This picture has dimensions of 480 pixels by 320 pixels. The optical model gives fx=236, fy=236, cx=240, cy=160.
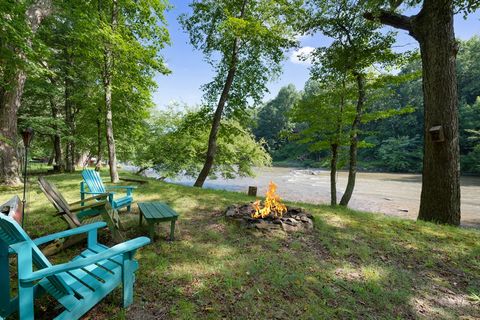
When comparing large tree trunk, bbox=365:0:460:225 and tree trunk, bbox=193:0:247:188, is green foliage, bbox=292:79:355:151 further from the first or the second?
tree trunk, bbox=193:0:247:188

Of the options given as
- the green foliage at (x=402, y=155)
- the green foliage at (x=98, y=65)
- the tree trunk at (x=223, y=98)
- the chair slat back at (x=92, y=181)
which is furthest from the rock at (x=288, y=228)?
the green foliage at (x=402, y=155)

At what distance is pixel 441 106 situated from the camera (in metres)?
5.00

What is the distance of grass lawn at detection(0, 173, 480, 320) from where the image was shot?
2322 millimetres

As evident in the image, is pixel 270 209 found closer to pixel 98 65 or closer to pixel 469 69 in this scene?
pixel 98 65

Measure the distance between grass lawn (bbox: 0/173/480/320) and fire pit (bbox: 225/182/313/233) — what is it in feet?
0.67

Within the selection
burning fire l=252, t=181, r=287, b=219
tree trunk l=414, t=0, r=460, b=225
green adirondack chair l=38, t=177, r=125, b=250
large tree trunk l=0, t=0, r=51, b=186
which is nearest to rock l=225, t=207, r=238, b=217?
burning fire l=252, t=181, r=287, b=219

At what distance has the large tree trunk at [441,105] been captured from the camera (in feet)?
16.0

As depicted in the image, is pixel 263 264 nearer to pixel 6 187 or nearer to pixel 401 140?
pixel 6 187

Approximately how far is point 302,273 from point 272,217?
1.64 metres

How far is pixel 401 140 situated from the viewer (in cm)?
3606

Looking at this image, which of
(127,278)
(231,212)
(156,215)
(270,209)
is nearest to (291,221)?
(270,209)

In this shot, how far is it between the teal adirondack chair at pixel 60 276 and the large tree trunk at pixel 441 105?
5.91m

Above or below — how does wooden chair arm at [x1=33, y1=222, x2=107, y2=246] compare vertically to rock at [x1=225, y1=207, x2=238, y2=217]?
above

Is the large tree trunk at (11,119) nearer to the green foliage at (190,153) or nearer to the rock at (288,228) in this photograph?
the green foliage at (190,153)
